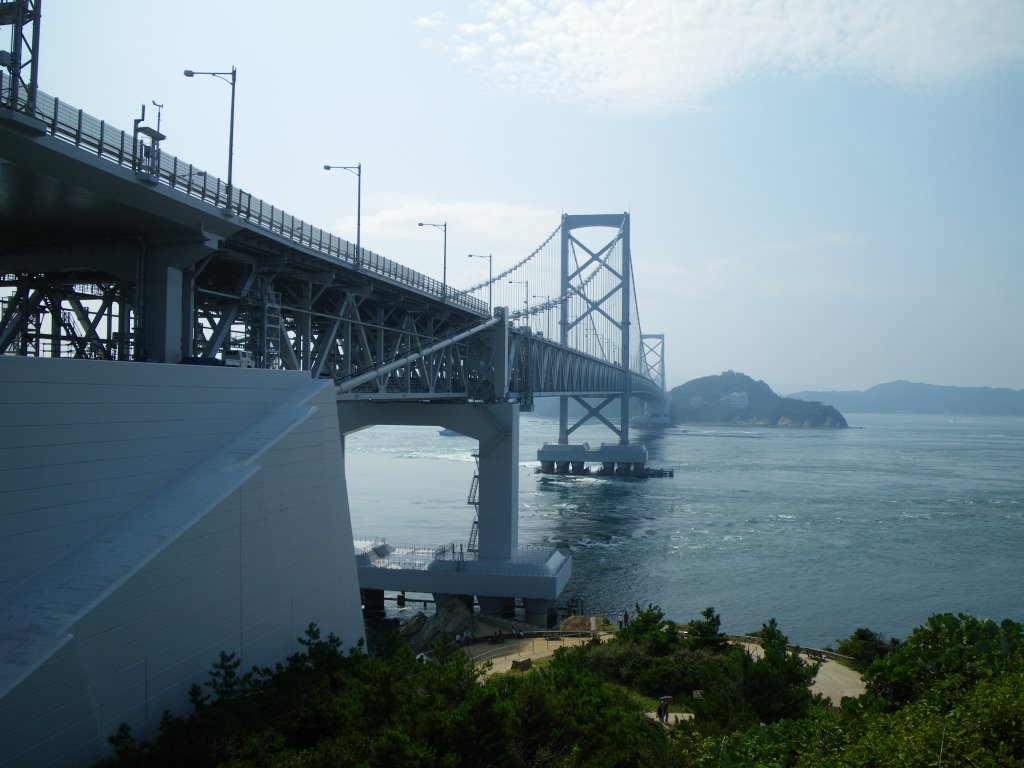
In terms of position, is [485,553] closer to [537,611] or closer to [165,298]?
[537,611]

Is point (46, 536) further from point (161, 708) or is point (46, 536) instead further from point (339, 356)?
point (339, 356)

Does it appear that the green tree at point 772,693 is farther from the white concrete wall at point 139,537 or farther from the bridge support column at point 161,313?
the bridge support column at point 161,313

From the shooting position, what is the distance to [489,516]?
2534 centimetres

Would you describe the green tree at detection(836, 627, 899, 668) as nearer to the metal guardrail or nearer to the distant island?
the metal guardrail

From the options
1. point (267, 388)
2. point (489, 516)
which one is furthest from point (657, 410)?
point (267, 388)

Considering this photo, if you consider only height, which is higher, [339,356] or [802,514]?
[339,356]

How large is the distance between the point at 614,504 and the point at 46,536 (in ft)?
138

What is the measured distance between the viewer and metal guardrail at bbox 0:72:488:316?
994 centimetres

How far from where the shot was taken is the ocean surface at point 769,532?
1001 inches

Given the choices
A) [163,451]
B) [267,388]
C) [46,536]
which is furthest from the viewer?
[267,388]

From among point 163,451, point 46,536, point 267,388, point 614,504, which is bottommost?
point 614,504

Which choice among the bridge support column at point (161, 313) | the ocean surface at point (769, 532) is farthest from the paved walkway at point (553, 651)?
the bridge support column at point (161, 313)

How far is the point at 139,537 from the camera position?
338 inches

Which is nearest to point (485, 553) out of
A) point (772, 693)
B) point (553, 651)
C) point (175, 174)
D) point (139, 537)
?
point (553, 651)
